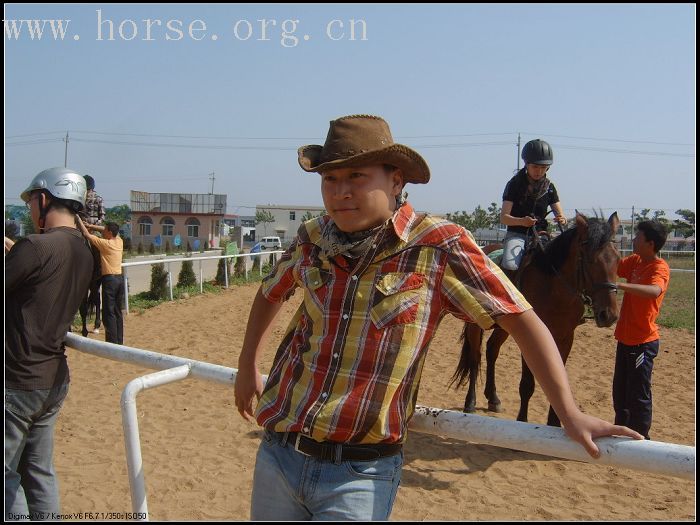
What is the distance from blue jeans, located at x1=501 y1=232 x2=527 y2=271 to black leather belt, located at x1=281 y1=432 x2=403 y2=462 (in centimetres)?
469

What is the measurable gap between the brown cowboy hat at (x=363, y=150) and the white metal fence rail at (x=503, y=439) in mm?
743

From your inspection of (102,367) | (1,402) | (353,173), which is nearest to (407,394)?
(353,173)

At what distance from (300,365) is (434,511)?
2806 mm

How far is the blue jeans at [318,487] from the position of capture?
1.73 metres

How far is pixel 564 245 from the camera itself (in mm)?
5836

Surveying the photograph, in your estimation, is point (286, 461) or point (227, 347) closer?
point (286, 461)

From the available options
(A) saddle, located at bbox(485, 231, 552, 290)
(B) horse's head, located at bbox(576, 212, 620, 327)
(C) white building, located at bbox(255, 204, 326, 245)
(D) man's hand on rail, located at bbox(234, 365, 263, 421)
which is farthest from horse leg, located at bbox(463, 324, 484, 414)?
(C) white building, located at bbox(255, 204, 326, 245)

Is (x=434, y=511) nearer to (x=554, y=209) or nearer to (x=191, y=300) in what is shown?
(x=554, y=209)

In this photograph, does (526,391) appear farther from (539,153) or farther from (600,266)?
(539,153)

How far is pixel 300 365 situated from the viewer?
189 centimetres

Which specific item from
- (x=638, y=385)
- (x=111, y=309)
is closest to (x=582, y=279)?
(x=638, y=385)

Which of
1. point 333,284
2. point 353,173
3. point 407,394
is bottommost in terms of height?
point 407,394

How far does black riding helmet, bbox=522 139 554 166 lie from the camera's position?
606 cm

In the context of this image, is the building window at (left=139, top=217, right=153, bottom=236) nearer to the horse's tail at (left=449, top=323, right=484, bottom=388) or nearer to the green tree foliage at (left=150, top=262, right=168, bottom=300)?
the green tree foliage at (left=150, top=262, right=168, bottom=300)
